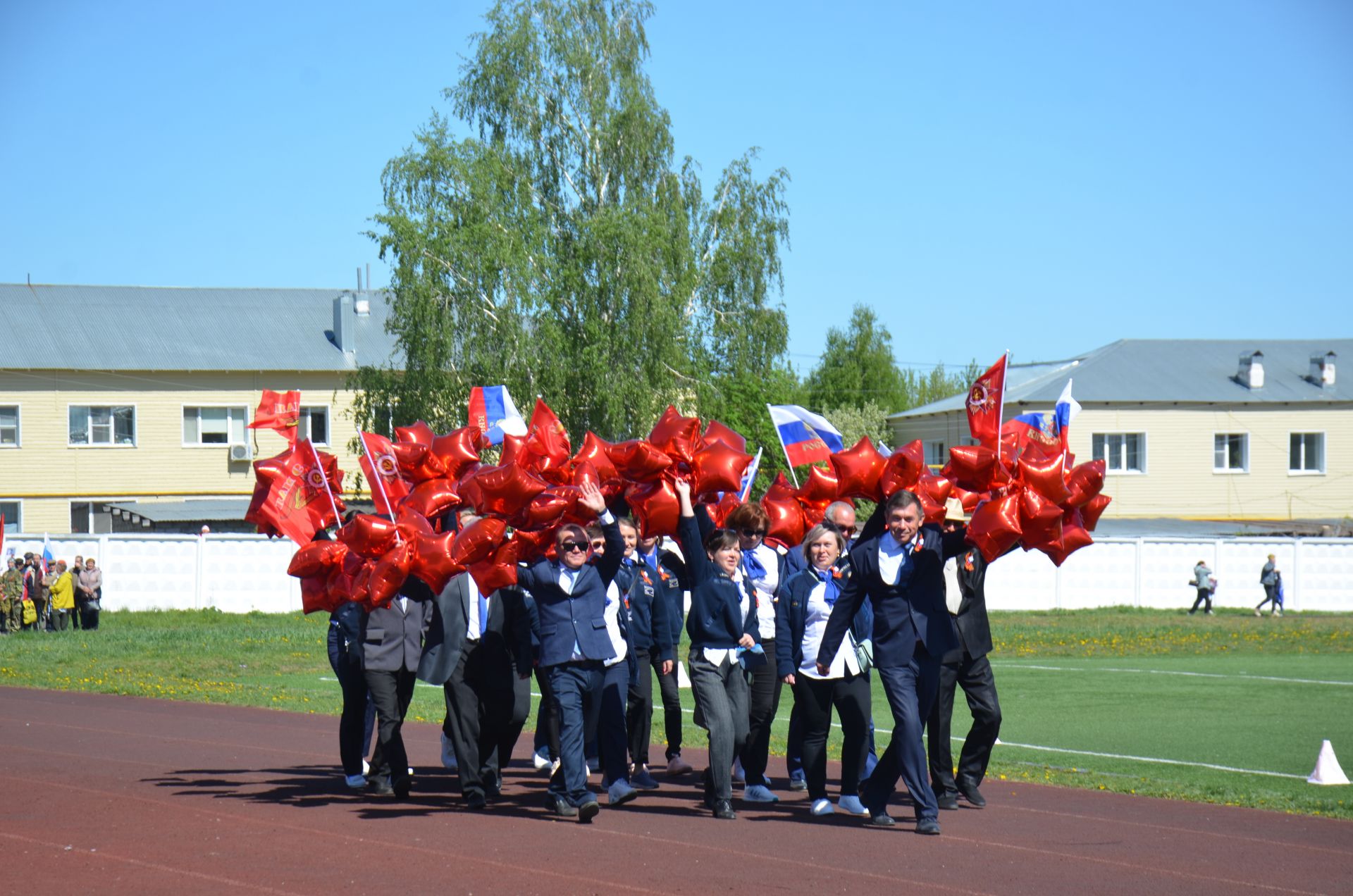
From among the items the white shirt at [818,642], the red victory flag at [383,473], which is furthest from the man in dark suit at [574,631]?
the white shirt at [818,642]

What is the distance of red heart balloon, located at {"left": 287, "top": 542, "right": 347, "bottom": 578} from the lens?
8.97 meters

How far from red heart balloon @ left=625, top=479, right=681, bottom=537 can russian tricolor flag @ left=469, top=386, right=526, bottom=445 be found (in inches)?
44.9

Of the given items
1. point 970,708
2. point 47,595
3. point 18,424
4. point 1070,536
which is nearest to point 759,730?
point 970,708

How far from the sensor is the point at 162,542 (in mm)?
31062

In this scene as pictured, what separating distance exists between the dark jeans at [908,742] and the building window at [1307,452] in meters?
43.5

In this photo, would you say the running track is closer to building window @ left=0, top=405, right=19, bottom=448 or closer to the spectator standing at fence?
the spectator standing at fence

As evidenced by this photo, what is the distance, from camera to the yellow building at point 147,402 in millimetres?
41844

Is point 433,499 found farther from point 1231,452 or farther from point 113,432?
point 1231,452

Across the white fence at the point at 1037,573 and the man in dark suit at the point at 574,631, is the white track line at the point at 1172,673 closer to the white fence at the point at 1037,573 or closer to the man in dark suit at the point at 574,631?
the white fence at the point at 1037,573

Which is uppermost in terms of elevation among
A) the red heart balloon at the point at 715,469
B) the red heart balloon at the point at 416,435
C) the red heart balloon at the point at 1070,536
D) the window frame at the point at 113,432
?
the window frame at the point at 113,432

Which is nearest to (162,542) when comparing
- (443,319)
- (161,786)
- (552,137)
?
(443,319)

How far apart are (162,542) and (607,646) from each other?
25.0 m

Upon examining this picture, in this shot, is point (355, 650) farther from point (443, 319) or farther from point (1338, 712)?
point (443, 319)

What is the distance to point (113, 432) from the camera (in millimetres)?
42906
